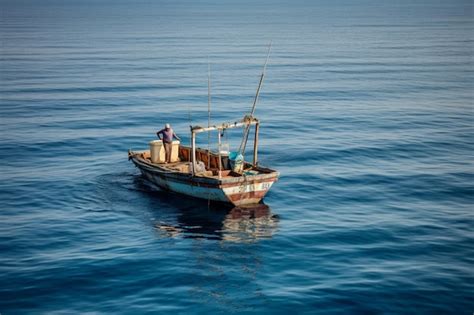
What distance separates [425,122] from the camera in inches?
1928

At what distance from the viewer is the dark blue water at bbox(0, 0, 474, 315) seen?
20.9 m

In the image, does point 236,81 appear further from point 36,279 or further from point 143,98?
point 36,279

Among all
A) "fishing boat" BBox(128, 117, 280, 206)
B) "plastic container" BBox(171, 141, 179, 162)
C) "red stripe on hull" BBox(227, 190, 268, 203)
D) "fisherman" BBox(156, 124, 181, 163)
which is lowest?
"red stripe on hull" BBox(227, 190, 268, 203)

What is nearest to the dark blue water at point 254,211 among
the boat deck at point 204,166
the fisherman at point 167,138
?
the boat deck at point 204,166

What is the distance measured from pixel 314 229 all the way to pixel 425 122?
83.5 ft

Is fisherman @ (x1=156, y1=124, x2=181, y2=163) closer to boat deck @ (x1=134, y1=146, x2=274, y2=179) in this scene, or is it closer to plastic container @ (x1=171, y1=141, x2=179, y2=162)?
plastic container @ (x1=171, y1=141, x2=179, y2=162)

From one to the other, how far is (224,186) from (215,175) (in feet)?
9.16

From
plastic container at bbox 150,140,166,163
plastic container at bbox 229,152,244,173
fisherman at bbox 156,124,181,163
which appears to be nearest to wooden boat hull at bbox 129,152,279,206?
plastic container at bbox 229,152,244,173

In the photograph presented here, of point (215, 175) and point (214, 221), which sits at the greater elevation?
point (215, 175)

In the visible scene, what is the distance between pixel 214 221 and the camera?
91.3 feet

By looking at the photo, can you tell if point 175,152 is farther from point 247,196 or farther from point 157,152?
point 247,196

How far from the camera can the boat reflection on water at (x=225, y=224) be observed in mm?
26156

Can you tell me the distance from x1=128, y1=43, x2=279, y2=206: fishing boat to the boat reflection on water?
0.60m

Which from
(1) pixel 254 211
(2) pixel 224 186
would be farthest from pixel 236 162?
(1) pixel 254 211
